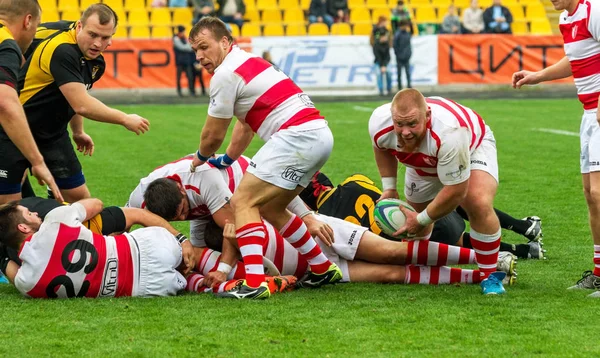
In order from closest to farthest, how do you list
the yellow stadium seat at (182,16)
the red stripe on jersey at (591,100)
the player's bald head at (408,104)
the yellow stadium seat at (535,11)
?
1. the player's bald head at (408,104)
2. the red stripe on jersey at (591,100)
3. the yellow stadium seat at (182,16)
4. the yellow stadium seat at (535,11)

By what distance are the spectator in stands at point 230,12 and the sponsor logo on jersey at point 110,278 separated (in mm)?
20881

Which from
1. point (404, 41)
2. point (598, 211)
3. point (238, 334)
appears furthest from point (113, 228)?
point (404, 41)

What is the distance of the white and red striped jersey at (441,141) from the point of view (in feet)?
19.3

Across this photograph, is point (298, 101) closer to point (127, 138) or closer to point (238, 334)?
point (238, 334)

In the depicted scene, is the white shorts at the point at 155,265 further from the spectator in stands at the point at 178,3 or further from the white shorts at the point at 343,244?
the spectator in stands at the point at 178,3

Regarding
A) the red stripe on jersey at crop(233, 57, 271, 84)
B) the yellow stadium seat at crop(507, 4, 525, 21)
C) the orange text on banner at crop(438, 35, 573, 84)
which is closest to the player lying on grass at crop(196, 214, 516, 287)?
the red stripe on jersey at crop(233, 57, 271, 84)

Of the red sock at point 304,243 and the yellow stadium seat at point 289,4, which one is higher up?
the yellow stadium seat at point 289,4

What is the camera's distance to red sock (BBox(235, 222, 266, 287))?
610 cm

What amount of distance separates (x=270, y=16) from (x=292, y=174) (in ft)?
73.2

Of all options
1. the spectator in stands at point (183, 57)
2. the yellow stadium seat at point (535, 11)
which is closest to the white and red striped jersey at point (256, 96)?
the spectator in stands at point (183, 57)

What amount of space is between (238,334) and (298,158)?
1.45 m

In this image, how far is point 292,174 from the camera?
617 centimetres

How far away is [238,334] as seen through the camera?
Answer: 16.7 ft

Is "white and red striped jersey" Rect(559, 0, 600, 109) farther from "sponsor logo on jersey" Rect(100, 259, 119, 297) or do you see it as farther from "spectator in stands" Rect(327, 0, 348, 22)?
"spectator in stands" Rect(327, 0, 348, 22)
